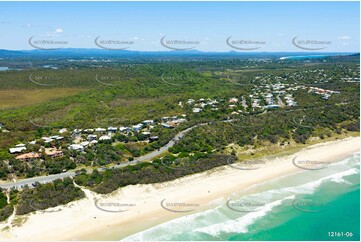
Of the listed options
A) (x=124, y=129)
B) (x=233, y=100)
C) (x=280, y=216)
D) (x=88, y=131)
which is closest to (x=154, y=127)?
(x=124, y=129)

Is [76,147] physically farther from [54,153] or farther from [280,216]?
[280,216]

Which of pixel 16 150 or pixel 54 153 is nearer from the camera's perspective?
pixel 54 153

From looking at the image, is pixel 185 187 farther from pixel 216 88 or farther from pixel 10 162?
pixel 216 88

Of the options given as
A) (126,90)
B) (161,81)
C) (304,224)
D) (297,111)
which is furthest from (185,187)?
(161,81)

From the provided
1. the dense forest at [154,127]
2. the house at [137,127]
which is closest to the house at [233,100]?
the dense forest at [154,127]

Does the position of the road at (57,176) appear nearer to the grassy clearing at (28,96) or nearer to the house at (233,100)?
the house at (233,100)

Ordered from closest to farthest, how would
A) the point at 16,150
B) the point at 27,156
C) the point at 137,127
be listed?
the point at 27,156
the point at 16,150
the point at 137,127
